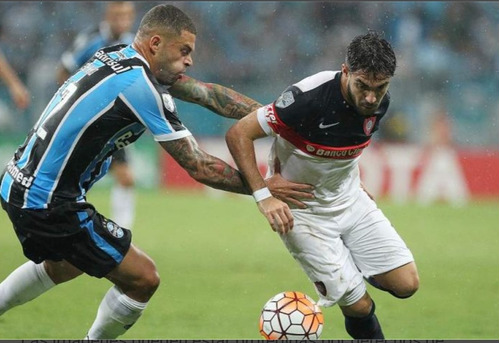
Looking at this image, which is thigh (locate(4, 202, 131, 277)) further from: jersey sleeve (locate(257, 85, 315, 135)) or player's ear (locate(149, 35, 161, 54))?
jersey sleeve (locate(257, 85, 315, 135))

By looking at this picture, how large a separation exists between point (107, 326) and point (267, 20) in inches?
538

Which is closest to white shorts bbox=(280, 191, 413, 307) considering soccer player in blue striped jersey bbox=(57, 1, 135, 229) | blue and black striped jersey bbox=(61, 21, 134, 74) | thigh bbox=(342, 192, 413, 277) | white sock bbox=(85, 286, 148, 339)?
thigh bbox=(342, 192, 413, 277)

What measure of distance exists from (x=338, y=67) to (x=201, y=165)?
11.8 metres

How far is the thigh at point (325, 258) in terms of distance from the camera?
5578 millimetres

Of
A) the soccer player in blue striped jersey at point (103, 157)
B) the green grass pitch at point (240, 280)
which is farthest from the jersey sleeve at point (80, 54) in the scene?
the soccer player in blue striped jersey at point (103, 157)

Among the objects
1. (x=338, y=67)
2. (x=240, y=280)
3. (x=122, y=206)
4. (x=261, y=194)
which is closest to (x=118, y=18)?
(x=122, y=206)

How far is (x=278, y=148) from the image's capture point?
5.67 meters

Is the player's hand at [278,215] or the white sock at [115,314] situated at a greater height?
the player's hand at [278,215]

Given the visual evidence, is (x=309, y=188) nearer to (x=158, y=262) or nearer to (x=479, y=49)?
(x=158, y=262)

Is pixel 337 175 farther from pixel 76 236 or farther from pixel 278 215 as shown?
pixel 76 236

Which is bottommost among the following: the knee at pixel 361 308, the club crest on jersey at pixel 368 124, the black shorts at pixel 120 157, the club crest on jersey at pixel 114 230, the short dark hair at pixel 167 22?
the black shorts at pixel 120 157

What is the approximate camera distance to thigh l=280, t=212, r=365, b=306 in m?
5.58

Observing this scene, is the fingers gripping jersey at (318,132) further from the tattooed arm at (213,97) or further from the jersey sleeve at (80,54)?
the jersey sleeve at (80,54)

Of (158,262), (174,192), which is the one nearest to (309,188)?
(158,262)
